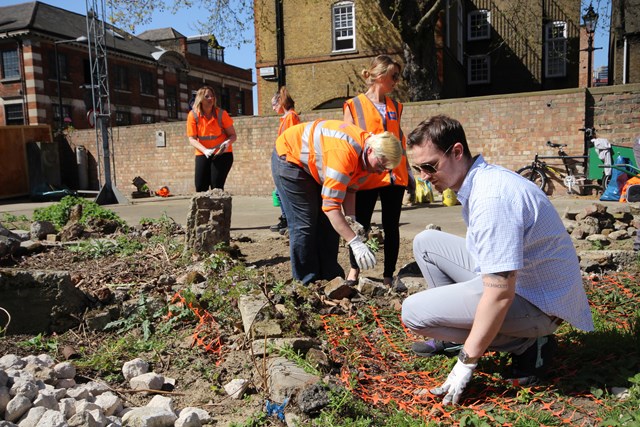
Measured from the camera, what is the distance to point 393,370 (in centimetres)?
280

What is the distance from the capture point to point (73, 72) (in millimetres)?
29156

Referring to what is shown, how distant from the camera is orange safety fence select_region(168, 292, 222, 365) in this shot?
3139mm

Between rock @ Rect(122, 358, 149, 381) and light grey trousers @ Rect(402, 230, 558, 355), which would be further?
rock @ Rect(122, 358, 149, 381)

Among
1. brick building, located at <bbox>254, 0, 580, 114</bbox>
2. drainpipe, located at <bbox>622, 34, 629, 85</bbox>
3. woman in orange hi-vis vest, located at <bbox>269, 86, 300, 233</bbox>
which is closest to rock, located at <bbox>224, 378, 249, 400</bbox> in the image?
woman in orange hi-vis vest, located at <bbox>269, 86, 300, 233</bbox>

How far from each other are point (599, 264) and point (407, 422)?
319cm

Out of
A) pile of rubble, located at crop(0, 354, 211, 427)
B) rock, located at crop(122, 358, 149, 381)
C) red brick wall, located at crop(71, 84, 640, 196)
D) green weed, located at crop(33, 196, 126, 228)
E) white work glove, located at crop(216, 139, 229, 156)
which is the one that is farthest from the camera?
red brick wall, located at crop(71, 84, 640, 196)

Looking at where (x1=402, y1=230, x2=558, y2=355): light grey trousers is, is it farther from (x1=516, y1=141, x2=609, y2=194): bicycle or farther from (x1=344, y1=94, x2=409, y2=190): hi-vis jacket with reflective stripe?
(x1=516, y1=141, x2=609, y2=194): bicycle

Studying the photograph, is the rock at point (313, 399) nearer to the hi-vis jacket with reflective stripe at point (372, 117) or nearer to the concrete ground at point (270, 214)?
the hi-vis jacket with reflective stripe at point (372, 117)

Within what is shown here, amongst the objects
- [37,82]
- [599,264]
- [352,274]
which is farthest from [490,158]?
[37,82]

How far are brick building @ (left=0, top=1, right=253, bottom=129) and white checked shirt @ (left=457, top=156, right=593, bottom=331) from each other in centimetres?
2167

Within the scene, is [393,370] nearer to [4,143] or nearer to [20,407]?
[20,407]

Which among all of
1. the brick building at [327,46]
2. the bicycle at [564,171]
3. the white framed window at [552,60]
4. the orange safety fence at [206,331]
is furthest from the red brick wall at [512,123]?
the white framed window at [552,60]

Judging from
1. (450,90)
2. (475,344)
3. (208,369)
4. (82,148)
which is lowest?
(208,369)

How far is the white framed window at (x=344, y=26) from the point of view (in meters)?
20.0
